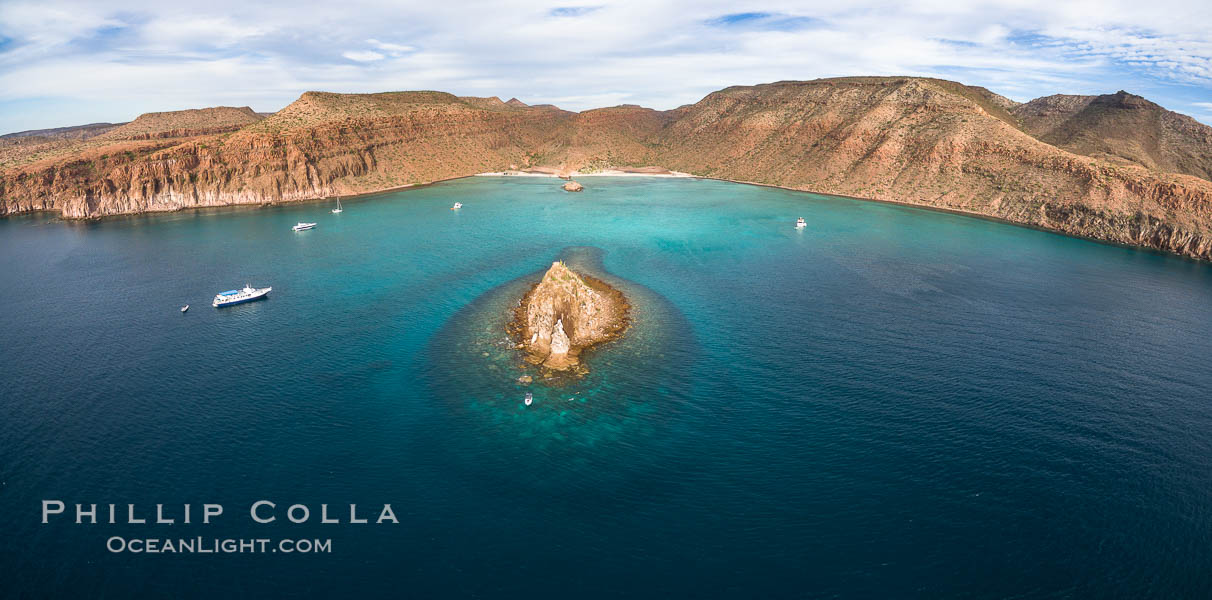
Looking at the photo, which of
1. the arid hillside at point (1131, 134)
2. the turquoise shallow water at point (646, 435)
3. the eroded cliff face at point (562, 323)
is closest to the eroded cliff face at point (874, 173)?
the arid hillside at point (1131, 134)

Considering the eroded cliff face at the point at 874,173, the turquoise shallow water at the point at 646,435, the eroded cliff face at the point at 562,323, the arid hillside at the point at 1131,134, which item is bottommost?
the turquoise shallow water at the point at 646,435

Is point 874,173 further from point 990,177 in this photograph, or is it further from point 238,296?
point 238,296

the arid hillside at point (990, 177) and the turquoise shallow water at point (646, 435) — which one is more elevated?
the arid hillside at point (990, 177)

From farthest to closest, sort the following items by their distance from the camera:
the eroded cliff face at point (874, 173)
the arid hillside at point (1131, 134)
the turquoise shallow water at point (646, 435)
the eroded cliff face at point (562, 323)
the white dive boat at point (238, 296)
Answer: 1. the arid hillside at point (1131, 134)
2. the eroded cliff face at point (874, 173)
3. the white dive boat at point (238, 296)
4. the eroded cliff face at point (562, 323)
5. the turquoise shallow water at point (646, 435)

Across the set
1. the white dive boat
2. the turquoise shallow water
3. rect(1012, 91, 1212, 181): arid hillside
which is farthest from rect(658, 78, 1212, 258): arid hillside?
the white dive boat

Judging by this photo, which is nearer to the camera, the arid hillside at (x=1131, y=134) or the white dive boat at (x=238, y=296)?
the white dive boat at (x=238, y=296)

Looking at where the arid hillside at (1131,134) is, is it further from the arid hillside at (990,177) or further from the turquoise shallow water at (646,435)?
the turquoise shallow water at (646,435)

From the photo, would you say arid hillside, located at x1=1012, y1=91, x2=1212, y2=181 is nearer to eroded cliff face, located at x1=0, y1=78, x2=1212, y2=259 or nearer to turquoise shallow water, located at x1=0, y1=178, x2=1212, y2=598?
eroded cliff face, located at x1=0, y1=78, x2=1212, y2=259
